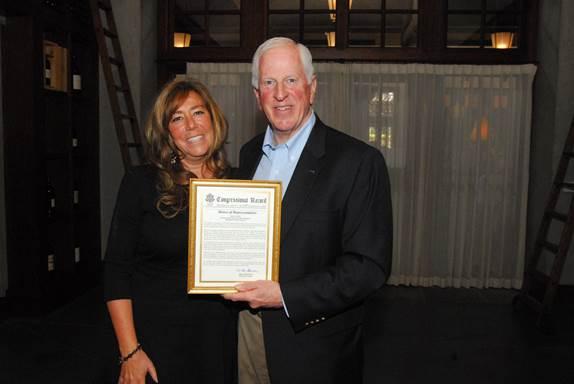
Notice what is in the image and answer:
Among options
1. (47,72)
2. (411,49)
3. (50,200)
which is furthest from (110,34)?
(411,49)

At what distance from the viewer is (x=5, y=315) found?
177 inches

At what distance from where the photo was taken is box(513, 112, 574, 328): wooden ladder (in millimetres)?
4320

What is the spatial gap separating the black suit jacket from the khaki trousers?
0.12m

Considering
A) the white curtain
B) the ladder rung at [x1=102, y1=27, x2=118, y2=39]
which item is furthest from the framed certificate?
the white curtain

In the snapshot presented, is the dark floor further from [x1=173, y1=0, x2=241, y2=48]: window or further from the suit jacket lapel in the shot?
[x1=173, y1=0, x2=241, y2=48]: window

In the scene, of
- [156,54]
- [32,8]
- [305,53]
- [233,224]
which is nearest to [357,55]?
[156,54]

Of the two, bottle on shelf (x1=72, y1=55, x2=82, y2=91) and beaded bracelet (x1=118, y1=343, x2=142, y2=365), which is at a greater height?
bottle on shelf (x1=72, y1=55, x2=82, y2=91)

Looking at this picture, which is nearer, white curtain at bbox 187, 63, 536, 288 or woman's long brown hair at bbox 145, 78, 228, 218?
woman's long brown hair at bbox 145, 78, 228, 218

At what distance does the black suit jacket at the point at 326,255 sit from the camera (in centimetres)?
157

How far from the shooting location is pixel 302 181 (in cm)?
163

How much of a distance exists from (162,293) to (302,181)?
0.60m

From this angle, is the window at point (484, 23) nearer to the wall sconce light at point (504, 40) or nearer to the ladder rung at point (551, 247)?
the wall sconce light at point (504, 40)

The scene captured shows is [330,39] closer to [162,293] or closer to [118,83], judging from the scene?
[118,83]

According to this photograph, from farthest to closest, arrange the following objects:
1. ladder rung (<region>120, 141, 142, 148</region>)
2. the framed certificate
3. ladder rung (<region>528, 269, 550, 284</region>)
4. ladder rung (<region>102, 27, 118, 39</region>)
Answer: ladder rung (<region>102, 27, 118, 39</region>)
ladder rung (<region>120, 141, 142, 148</region>)
ladder rung (<region>528, 269, 550, 284</region>)
the framed certificate
